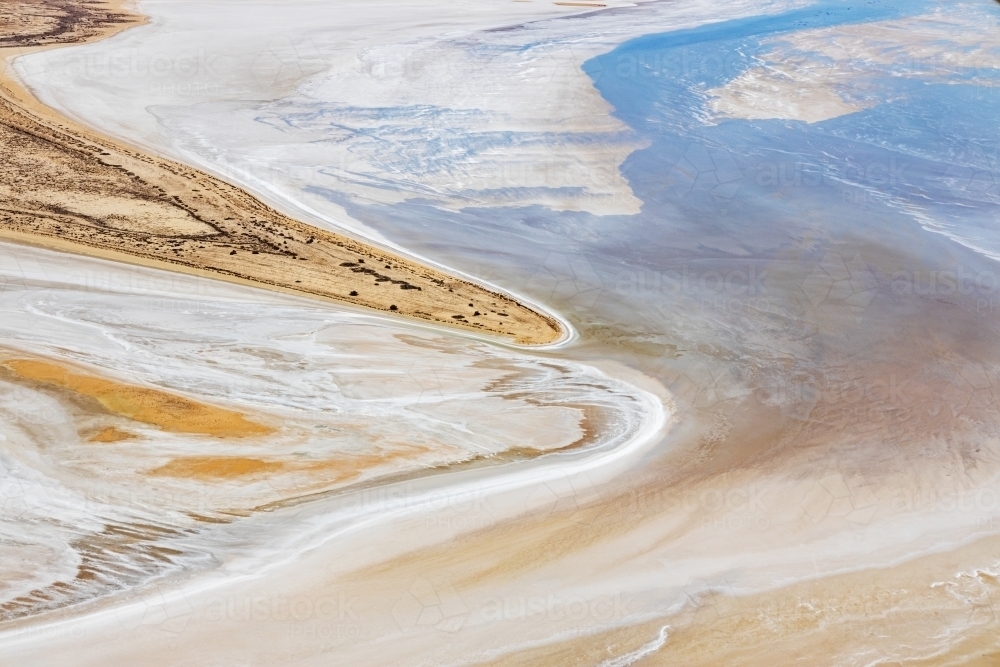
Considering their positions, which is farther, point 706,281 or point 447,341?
point 706,281

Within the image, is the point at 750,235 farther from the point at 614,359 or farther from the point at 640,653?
the point at 640,653

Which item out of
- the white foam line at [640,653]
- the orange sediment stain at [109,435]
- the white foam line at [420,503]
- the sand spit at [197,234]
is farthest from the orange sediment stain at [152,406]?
the white foam line at [640,653]

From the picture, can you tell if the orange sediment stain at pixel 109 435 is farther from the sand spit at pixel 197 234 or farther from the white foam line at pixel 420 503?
the sand spit at pixel 197 234

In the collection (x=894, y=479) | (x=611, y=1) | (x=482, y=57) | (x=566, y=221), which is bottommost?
(x=894, y=479)

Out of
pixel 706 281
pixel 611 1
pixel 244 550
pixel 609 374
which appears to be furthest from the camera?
pixel 611 1

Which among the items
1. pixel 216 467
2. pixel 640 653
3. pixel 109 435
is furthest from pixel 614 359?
pixel 109 435

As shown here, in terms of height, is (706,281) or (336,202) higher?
(336,202)

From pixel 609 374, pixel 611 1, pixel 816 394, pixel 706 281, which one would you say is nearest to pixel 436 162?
pixel 706 281

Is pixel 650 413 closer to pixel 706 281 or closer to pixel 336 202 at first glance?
pixel 706 281
